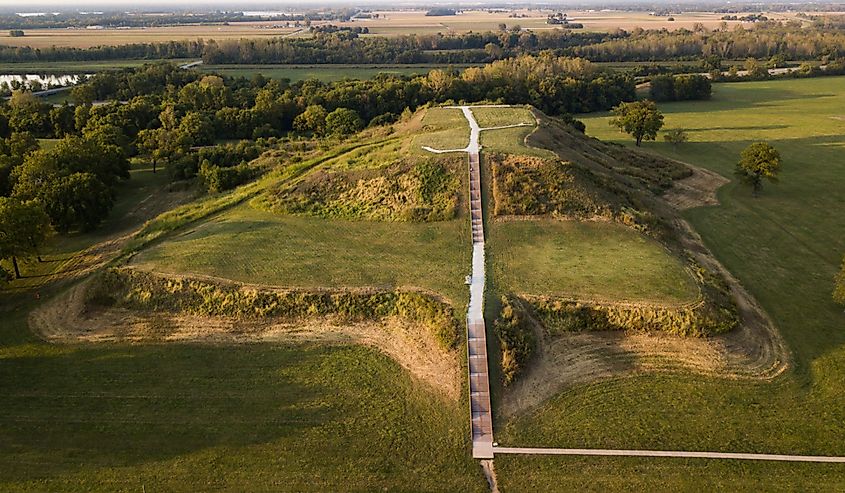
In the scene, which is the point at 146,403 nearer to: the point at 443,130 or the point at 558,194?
the point at 558,194

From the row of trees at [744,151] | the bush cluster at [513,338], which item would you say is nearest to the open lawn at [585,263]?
the bush cluster at [513,338]

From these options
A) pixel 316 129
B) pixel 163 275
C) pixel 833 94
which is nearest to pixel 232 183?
pixel 163 275

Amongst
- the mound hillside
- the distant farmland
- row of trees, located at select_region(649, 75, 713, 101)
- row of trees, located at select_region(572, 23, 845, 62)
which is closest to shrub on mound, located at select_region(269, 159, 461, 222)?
the mound hillside

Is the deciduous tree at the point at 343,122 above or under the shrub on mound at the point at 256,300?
above

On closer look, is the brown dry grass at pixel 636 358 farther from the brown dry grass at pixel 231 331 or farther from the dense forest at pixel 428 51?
the dense forest at pixel 428 51

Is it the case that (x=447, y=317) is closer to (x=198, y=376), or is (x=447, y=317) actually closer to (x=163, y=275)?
(x=198, y=376)

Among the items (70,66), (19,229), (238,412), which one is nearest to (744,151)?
(238,412)
